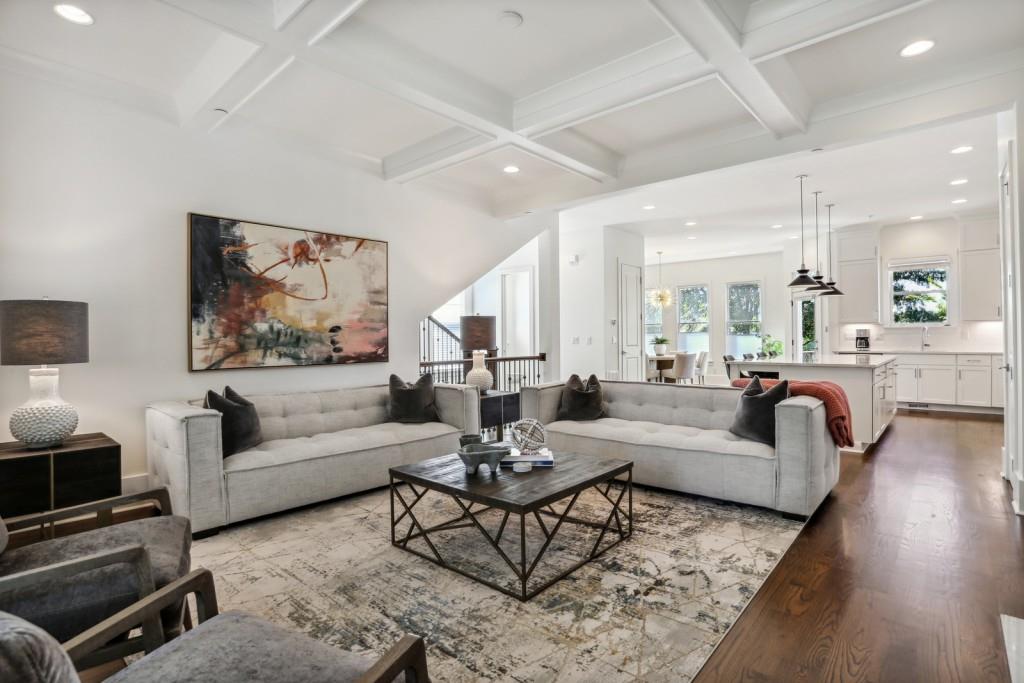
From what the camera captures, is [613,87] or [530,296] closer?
[613,87]

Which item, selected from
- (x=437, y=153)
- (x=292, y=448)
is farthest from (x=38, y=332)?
(x=437, y=153)

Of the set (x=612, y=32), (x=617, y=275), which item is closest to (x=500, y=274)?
(x=617, y=275)

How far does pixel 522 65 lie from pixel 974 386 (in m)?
8.10

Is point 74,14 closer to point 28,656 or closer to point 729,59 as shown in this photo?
point 28,656

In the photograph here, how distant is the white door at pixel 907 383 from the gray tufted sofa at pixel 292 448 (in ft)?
23.7

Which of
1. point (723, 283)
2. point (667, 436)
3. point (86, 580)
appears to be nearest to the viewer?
point (86, 580)

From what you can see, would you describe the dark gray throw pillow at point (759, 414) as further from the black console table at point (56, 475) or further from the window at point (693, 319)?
the window at point (693, 319)

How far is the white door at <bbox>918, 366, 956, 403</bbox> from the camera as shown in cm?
768

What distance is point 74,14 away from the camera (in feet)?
9.31

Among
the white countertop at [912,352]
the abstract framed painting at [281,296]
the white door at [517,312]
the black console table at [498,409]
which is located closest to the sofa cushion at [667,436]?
the black console table at [498,409]

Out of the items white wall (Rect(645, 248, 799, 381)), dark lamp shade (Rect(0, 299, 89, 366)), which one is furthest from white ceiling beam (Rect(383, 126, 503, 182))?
white wall (Rect(645, 248, 799, 381))

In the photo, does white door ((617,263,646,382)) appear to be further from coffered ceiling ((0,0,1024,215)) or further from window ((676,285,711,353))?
coffered ceiling ((0,0,1024,215))

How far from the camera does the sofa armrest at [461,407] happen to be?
4516mm

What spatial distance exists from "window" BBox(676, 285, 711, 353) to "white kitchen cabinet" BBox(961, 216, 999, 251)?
4594mm
